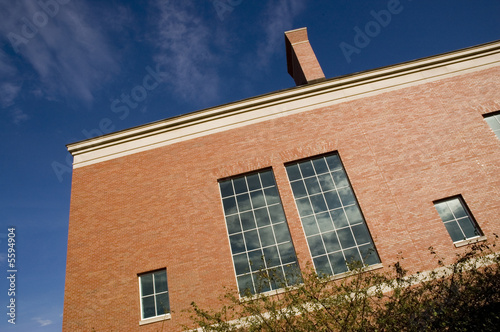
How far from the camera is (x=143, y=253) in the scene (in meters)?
10.1

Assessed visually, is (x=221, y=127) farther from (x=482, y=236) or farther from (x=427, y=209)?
(x=482, y=236)

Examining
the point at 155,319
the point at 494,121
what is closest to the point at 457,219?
the point at 494,121

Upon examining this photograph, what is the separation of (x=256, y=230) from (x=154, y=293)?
4006 mm

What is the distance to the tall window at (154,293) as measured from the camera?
934 cm

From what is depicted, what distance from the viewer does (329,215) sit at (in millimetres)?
10227

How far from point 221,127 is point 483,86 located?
36.5ft

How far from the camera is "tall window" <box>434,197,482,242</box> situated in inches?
374

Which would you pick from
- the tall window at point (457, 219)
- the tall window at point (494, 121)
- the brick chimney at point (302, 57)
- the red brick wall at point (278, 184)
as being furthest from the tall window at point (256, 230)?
the tall window at point (494, 121)

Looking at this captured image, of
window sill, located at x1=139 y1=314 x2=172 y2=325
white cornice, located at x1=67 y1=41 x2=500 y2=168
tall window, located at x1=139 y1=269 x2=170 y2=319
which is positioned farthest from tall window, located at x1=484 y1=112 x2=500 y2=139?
window sill, located at x1=139 y1=314 x2=172 y2=325

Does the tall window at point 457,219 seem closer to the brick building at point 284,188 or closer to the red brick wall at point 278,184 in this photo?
Result: the brick building at point 284,188

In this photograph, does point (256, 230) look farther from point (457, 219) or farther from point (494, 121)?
point (494, 121)

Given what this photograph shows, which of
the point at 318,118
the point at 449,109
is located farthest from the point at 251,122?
the point at 449,109

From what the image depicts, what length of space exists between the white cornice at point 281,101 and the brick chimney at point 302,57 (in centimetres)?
230

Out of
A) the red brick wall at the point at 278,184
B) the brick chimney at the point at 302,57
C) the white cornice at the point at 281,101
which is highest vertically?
the brick chimney at the point at 302,57
